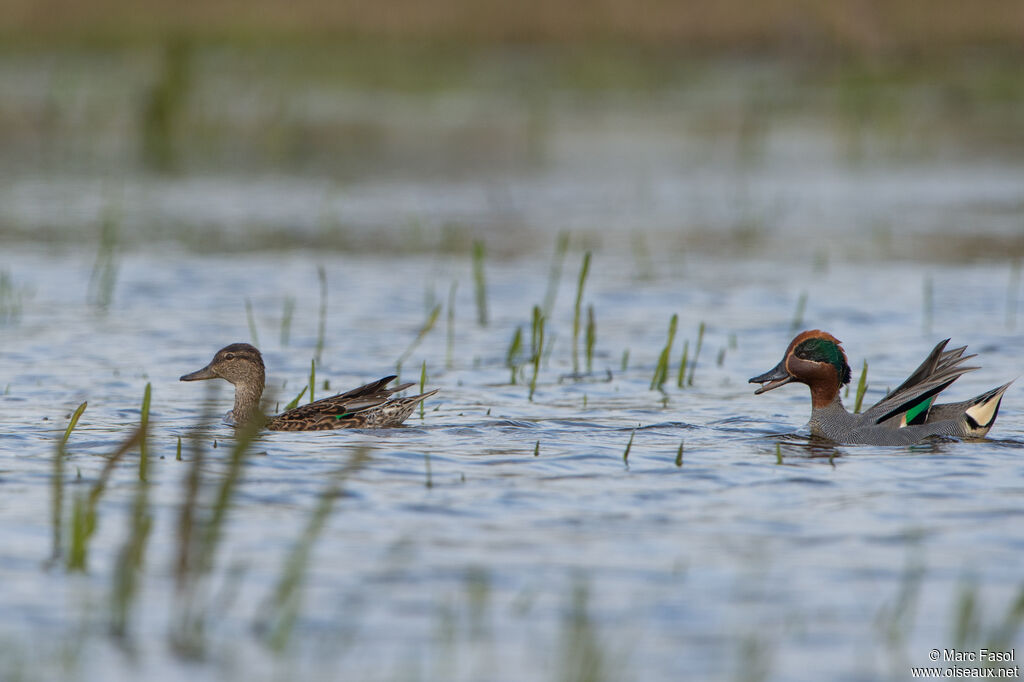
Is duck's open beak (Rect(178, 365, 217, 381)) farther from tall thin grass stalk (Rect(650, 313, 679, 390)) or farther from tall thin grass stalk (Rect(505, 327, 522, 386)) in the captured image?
tall thin grass stalk (Rect(650, 313, 679, 390))

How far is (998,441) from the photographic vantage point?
674 cm

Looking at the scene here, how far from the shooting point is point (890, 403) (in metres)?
6.88

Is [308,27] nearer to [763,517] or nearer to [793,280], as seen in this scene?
[793,280]

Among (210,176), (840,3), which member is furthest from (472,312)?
(840,3)

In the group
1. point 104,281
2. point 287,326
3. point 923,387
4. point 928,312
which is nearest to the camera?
point 923,387

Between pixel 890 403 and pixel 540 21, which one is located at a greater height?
pixel 540 21

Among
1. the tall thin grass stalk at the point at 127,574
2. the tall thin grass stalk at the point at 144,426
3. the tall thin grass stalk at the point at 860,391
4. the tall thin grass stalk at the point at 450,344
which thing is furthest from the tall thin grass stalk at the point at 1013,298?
the tall thin grass stalk at the point at 127,574

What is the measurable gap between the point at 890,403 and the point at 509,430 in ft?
5.60

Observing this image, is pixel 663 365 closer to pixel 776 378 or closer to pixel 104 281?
pixel 776 378

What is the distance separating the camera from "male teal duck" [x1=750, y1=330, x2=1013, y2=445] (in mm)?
6711

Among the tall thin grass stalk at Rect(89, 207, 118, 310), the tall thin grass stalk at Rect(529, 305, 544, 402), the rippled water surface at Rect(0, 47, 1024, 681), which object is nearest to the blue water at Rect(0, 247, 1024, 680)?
the rippled water surface at Rect(0, 47, 1024, 681)

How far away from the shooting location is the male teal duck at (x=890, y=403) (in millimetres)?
6711

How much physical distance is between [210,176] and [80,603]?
13.7 m

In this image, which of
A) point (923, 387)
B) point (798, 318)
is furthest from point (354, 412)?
point (798, 318)
